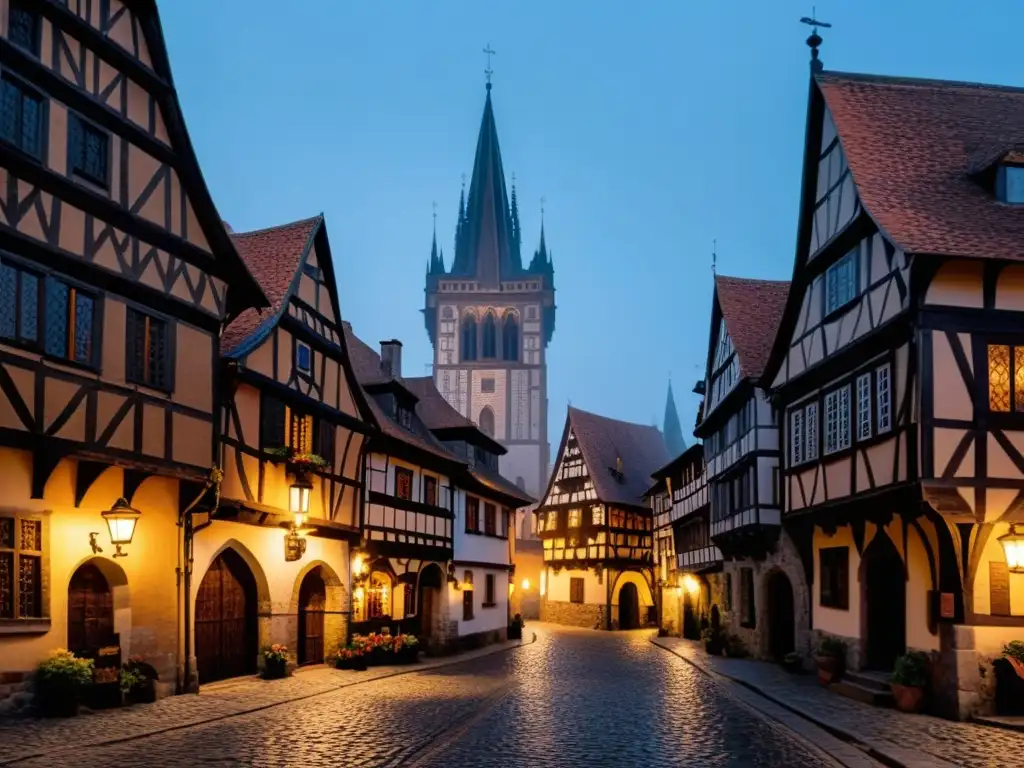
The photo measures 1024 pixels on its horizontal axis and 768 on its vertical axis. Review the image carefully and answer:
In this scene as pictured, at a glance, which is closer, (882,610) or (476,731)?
(476,731)

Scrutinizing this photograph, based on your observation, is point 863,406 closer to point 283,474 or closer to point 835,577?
point 835,577

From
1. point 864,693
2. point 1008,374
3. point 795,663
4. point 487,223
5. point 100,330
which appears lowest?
point 795,663

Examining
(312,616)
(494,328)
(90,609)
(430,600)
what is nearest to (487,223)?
(494,328)

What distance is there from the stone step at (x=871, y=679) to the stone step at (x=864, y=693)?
5cm

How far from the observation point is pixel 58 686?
1616cm

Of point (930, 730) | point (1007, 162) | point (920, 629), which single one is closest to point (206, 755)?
point (930, 730)

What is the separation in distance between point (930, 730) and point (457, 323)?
8927 cm

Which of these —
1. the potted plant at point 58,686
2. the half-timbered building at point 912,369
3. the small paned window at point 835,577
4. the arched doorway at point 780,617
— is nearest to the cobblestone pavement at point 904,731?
the half-timbered building at point 912,369

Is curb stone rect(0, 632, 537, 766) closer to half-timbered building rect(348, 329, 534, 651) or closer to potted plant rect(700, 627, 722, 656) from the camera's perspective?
half-timbered building rect(348, 329, 534, 651)

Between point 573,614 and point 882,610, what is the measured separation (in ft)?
135

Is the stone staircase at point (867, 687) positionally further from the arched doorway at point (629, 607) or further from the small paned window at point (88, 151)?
the arched doorway at point (629, 607)

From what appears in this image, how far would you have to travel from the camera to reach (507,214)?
111m

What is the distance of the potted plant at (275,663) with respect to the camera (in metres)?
23.3

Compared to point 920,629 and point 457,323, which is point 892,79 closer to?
point 920,629
